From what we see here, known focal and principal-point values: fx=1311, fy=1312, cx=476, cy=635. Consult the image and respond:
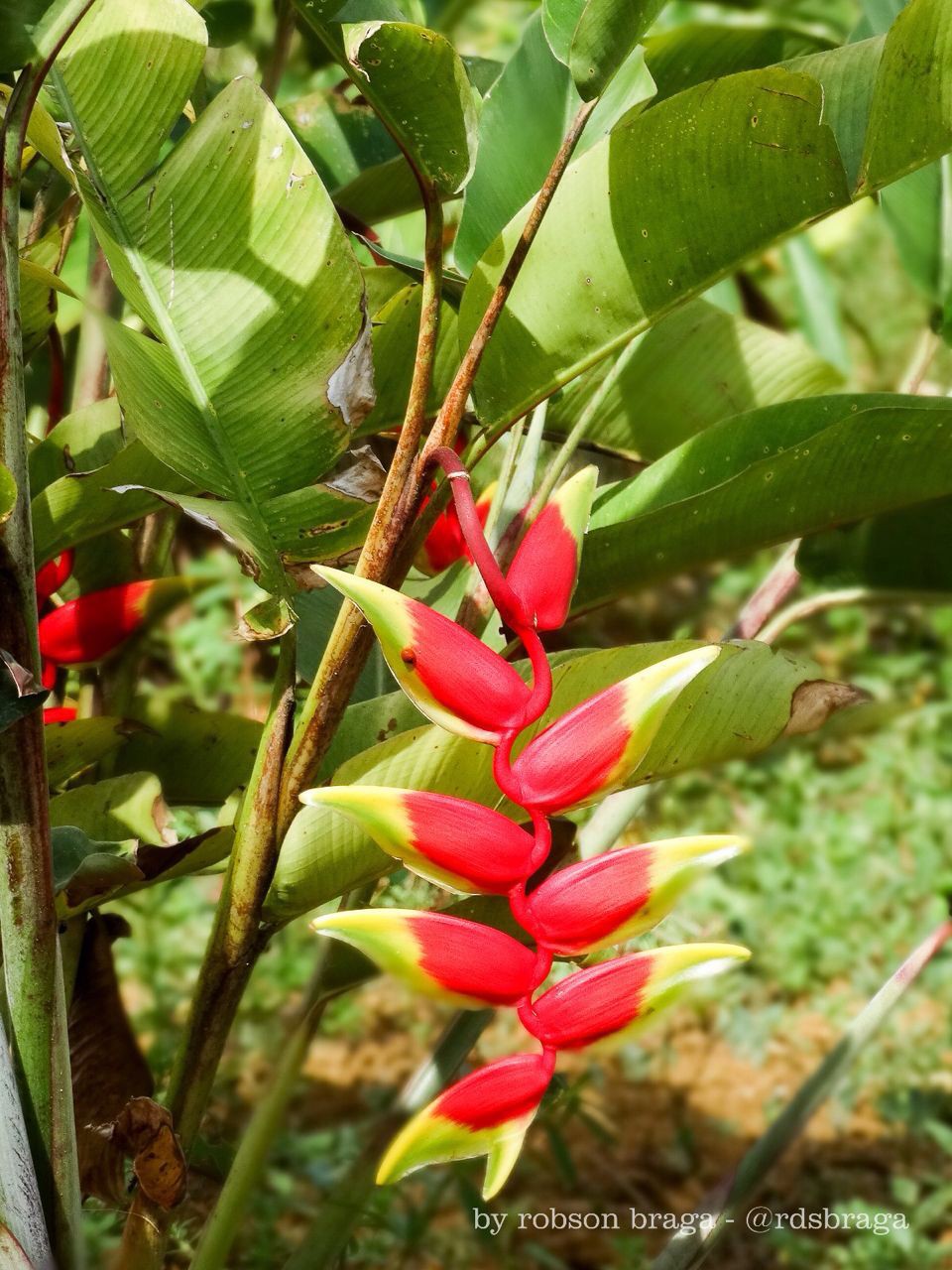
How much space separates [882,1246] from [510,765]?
1.16 metres

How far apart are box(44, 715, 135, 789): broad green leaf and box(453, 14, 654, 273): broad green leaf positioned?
0.34 m

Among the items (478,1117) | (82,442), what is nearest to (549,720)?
(478,1117)

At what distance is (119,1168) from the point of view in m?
0.78

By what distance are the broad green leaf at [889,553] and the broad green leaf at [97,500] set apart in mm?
403

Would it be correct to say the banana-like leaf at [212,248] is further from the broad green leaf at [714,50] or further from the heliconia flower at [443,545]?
the broad green leaf at [714,50]

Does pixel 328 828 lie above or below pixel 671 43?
below

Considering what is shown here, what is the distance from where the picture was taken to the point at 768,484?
27.0 inches

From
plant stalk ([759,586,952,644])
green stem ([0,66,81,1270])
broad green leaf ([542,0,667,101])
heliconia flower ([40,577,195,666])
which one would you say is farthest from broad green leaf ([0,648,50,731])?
plant stalk ([759,586,952,644])

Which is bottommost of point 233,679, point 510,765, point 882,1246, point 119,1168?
point 882,1246

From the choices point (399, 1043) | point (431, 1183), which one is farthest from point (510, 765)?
point (399, 1043)

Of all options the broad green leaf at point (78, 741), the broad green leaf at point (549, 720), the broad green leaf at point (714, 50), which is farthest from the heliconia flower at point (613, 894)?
the broad green leaf at point (714, 50)

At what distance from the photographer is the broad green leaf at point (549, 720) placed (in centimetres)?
64

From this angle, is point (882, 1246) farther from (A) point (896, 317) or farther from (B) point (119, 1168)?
(A) point (896, 317)

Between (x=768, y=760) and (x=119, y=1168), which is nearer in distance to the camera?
(x=119, y=1168)
